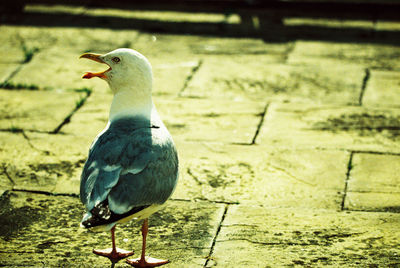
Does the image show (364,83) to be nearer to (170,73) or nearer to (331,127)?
(331,127)

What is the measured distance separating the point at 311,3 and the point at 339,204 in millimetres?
5035

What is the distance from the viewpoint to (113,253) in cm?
394

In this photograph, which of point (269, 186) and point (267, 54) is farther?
point (267, 54)

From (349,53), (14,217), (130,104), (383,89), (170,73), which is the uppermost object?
(130,104)

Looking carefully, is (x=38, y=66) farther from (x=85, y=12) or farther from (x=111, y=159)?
(x=111, y=159)

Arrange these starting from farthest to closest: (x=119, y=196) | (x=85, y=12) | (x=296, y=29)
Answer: (x=85, y=12), (x=296, y=29), (x=119, y=196)

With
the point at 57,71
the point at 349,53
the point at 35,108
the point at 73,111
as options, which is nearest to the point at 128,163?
the point at 73,111

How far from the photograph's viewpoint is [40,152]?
541cm

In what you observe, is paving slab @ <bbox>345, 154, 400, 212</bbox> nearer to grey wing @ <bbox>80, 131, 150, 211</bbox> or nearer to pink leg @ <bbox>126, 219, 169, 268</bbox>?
pink leg @ <bbox>126, 219, 169, 268</bbox>

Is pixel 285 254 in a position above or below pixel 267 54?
above

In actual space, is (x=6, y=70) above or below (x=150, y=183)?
below

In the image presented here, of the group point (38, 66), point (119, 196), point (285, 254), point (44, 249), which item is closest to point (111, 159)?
point (119, 196)

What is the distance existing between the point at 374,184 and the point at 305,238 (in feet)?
3.45

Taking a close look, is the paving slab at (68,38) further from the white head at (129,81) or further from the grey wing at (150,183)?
the grey wing at (150,183)
